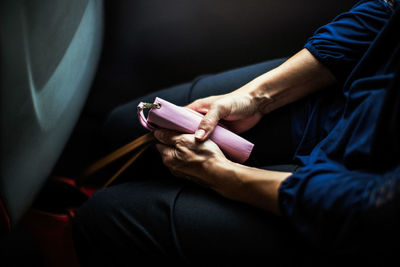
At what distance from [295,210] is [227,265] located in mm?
153

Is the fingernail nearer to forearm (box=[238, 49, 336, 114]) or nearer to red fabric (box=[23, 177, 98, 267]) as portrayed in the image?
forearm (box=[238, 49, 336, 114])

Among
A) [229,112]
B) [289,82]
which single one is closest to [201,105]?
[229,112]

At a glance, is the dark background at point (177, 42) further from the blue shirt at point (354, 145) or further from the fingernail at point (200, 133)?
the fingernail at point (200, 133)

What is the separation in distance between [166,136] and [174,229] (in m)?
0.19

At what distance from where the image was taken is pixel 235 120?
0.70 m

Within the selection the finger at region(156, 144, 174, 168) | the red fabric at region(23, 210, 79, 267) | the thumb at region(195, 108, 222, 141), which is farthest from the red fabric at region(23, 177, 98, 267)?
the thumb at region(195, 108, 222, 141)

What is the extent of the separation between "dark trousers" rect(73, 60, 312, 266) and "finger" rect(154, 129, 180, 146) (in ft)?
0.26

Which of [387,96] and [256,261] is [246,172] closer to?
[256,261]

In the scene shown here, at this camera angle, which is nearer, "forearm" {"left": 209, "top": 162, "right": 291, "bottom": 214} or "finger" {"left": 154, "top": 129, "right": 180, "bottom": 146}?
"forearm" {"left": 209, "top": 162, "right": 291, "bottom": 214}

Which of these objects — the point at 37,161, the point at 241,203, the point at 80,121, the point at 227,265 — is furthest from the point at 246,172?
the point at 80,121

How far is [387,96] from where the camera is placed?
46 cm

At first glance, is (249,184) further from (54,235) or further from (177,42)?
(177,42)

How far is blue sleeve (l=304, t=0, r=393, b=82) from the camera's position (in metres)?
0.62

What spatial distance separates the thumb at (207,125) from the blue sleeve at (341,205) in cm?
18
